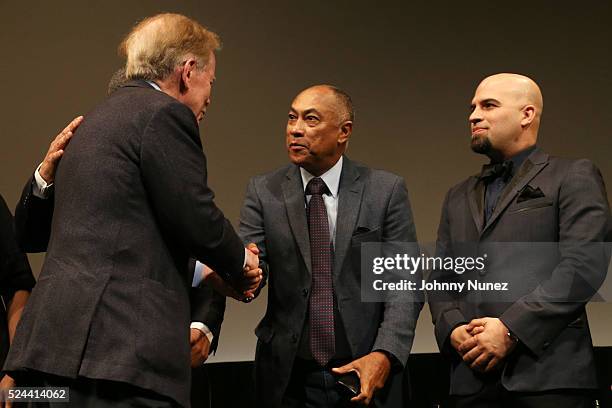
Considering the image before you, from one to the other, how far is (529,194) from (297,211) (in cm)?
80

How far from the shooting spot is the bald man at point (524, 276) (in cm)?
271

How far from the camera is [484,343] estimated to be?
274 centimetres

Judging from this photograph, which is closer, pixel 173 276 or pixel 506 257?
pixel 173 276

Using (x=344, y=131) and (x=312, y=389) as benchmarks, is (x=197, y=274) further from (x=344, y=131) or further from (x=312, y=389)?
(x=344, y=131)

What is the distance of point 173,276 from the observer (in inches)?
80.0

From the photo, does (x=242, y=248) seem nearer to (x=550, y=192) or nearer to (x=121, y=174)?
(x=121, y=174)

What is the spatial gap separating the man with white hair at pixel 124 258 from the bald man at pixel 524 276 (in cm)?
111

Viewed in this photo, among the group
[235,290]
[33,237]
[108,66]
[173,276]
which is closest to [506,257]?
[235,290]

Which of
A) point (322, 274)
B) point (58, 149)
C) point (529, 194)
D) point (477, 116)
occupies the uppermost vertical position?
point (477, 116)

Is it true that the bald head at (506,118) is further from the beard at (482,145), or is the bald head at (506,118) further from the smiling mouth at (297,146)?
the smiling mouth at (297,146)

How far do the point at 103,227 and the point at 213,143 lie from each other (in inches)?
103

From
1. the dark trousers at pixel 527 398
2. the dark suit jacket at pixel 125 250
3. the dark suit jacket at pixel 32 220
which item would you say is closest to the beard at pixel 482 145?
the dark trousers at pixel 527 398

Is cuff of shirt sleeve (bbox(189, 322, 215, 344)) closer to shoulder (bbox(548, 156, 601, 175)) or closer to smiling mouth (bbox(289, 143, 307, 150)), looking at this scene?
smiling mouth (bbox(289, 143, 307, 150))

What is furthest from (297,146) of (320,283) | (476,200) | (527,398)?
(527,398)
